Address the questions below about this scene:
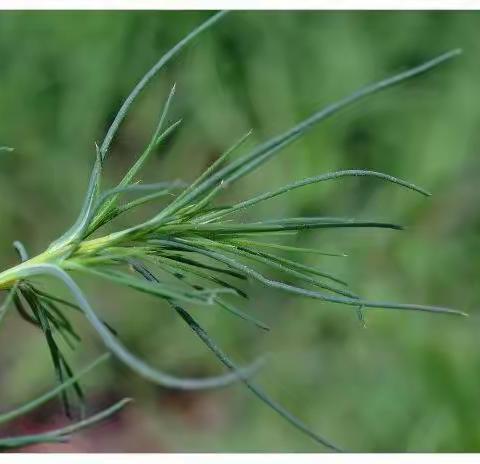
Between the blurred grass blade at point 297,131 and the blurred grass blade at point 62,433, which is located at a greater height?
the blurred grass blade at point 297,131

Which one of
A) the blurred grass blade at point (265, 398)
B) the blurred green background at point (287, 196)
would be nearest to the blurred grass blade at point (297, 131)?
the blurred grass blade at point (265, 398)

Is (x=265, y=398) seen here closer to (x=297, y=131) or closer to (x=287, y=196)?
(x=297, y=131)

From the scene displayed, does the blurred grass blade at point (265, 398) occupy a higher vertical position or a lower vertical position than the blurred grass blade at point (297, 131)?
lower

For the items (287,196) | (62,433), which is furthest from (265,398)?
(287,196)

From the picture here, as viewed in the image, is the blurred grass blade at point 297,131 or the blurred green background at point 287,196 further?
the blurred green background at point 287,196

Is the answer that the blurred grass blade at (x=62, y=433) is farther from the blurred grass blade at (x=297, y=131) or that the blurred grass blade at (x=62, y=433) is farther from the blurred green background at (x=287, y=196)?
the blurred green background at (x=287, y=196)

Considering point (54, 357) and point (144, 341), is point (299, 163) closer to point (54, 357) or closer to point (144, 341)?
point (144, 341)

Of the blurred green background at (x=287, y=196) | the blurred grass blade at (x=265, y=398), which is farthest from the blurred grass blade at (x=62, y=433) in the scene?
the blurred green background at (x=287, y=196)

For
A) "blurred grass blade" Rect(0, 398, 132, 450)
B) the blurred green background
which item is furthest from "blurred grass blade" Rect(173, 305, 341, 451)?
the blurred green background

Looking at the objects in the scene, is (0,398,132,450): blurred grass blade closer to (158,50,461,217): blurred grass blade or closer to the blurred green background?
(158,50,461,217): blurred grass blade
